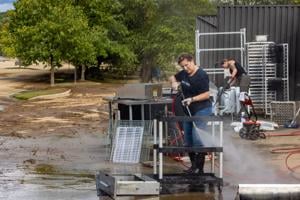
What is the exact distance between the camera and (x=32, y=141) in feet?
47.2

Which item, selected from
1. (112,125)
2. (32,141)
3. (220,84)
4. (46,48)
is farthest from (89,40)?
(112,125)

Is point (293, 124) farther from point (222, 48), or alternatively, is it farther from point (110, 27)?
point (110, 27)

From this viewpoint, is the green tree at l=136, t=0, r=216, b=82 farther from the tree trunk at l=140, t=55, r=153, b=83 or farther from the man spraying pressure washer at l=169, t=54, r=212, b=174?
the man spraying pressure washer at l=169, t=54, r=212, b=174

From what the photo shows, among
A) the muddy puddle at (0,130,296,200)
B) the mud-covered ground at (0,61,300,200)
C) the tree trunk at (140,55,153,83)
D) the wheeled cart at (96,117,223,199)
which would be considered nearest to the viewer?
the wheeled cart at (96,117,223,199)

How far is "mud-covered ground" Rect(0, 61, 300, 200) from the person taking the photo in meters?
8.76

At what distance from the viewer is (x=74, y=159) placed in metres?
11.6

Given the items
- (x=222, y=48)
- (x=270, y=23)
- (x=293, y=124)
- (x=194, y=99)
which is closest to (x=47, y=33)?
(x=222, y=48)

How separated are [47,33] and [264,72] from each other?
20873mm

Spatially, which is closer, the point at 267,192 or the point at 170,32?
the point at 267,192

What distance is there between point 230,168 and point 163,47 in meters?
32.0

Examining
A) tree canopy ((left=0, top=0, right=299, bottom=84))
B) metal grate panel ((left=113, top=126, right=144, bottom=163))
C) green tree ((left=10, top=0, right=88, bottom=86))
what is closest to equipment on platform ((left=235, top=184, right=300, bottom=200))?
metal grate panel ((left=113, top=126, right=144, bottom=163))

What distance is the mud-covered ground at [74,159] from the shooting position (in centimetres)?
876

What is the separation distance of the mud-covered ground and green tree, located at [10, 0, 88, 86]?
16.3 m

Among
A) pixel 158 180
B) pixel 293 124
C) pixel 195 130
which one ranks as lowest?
pixel 293 124
